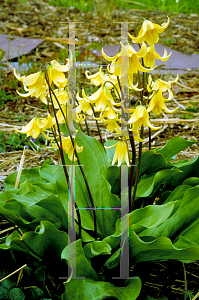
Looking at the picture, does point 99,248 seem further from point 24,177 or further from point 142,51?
point 24,177

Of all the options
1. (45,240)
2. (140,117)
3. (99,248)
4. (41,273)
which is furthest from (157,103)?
(41,273)

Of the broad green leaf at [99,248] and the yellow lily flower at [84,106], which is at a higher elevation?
the yellow lily flower at [84,106]

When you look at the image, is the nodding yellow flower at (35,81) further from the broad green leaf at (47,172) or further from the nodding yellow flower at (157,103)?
the broad green leaf at (47,172)

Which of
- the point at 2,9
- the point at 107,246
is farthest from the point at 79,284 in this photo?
the point at 2,9

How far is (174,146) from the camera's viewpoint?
153 cm

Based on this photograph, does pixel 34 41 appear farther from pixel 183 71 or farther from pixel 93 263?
pixel 93 263

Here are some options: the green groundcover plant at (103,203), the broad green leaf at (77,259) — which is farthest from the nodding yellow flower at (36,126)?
the broad green leaf at (77,259)

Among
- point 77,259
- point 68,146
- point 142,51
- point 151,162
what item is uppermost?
point 142,51

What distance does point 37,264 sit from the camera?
4.37ft

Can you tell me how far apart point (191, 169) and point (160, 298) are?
0.63m

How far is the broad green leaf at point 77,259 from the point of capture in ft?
3.33

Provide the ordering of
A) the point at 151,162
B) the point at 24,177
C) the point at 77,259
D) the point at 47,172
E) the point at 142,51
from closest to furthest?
1. the point at 142,51
2. the point at 77,259
3. the point at 151,162
4. the point at 47,172
5. the point at 24,177

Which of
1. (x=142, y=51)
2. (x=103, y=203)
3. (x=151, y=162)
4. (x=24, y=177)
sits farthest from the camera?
(x=24, y=177)

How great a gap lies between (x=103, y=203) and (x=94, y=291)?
387mm
